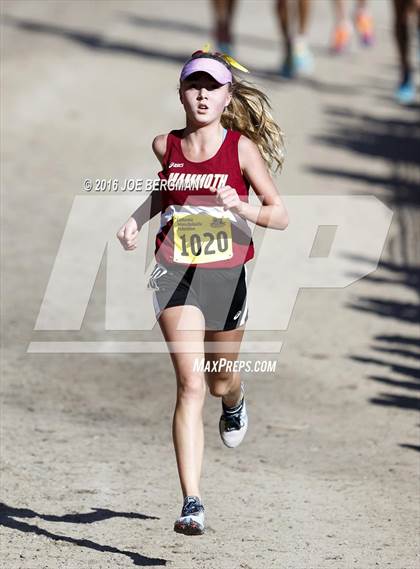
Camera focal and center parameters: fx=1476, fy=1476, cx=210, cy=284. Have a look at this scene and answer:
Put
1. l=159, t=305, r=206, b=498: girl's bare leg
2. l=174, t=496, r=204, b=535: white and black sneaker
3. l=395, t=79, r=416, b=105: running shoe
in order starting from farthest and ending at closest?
l=395, t=79, r=416, b=105: running shoe → l=159, t=305, r=206, b=498: girl's bare leg → l=174, t=496, r=204, b=535: white and black sneaker

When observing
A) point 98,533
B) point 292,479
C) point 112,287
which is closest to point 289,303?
point 112,287

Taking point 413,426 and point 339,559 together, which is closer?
point 339,559

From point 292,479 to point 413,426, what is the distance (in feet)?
4.47

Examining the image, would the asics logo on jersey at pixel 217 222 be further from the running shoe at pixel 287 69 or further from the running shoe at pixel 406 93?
the running shoe at pixel 287 69

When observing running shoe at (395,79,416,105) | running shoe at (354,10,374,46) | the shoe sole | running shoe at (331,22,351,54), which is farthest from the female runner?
running shoe at (354,10,374,46)

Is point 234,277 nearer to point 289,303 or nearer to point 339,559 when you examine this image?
point 339,559

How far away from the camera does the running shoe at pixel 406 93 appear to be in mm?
19047

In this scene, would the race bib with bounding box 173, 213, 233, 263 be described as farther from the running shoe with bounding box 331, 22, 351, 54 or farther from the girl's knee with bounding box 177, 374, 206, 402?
the running shoe with bounding box 331, 22, 351, 54

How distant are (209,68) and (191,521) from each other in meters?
1.84

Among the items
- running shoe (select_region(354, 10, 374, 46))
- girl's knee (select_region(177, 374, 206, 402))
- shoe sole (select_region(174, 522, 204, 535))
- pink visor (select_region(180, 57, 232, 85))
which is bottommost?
running shoe (select_region(354, 10, 374, 46))

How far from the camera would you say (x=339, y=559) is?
253 inches

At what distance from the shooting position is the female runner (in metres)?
6.05

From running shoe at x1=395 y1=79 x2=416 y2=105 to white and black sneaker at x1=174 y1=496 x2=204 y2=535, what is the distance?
537 inches

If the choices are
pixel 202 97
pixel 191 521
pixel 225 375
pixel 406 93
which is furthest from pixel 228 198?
pixel 406 93
